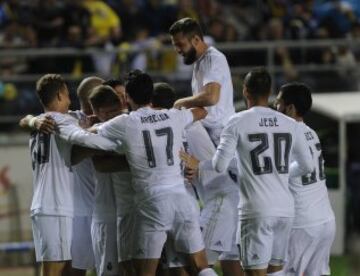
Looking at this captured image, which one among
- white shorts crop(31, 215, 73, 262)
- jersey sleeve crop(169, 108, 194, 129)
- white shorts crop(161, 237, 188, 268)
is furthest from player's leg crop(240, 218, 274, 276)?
white shorts crop(31, 215, 73, 262)

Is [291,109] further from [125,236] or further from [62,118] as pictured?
[62,118]

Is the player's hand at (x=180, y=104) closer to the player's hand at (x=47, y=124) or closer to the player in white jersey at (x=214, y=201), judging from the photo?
the player in white jersey at (x=214, y=201)

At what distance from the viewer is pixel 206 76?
1202 centimetres

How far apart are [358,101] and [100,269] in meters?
9.87

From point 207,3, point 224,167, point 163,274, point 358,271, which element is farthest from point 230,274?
point 207,3

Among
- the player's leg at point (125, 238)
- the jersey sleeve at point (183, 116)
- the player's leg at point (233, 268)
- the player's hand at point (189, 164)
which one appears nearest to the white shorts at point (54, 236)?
the player's leg at point (125, 238)

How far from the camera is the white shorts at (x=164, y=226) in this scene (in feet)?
36.6

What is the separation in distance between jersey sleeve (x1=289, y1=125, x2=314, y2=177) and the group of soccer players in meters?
0.01

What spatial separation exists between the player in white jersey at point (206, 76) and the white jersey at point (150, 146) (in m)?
0.62

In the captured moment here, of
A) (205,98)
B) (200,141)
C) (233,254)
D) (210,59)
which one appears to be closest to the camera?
(205,98)

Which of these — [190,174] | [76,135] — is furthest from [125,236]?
[76,135]

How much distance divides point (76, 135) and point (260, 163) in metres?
1.52

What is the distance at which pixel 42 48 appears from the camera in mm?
20719

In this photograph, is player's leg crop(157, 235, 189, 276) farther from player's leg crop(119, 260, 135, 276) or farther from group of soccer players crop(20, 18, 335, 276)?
player's leg crop(119, 260, 135, 276)
